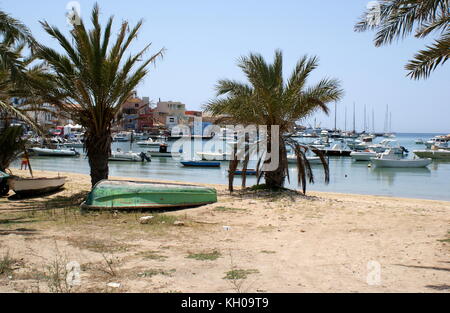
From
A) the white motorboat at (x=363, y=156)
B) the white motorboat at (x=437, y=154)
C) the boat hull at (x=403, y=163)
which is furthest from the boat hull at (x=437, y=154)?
the boat hull at (x=403, y=163)

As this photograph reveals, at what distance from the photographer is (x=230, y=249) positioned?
7.05 m

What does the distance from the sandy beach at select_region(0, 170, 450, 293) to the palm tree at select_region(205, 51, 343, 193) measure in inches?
119

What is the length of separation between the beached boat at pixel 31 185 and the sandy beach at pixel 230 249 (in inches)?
87.1

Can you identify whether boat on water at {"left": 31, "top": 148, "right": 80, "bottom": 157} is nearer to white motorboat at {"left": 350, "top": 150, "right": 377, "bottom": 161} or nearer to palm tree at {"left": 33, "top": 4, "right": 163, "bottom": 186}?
white motorboat at {"left": 350, "top": 150, "right": 377, "bottom": 161}

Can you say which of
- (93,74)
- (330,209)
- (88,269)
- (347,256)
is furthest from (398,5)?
(93,74)

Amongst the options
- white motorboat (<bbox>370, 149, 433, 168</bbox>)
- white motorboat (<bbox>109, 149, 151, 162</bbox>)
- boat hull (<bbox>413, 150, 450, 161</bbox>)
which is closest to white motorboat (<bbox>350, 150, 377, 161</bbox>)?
white motorboat (<bbox>370, 149, 433, 168</bbox>)

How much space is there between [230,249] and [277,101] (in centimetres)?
783

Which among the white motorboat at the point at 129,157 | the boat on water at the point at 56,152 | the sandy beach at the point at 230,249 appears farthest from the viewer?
the boat on water at the point at 56,152

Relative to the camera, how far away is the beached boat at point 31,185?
1365 cm

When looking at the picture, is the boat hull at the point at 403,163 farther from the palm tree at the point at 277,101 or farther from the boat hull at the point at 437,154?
the palm tree at the point at 277,101

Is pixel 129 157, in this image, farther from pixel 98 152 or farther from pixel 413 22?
pixel 413 22

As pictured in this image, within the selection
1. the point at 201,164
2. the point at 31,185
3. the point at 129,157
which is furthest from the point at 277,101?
the point at 129,157

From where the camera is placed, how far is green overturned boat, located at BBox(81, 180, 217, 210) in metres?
10.7

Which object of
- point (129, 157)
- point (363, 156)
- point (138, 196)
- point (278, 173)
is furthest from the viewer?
point (363, 156)
